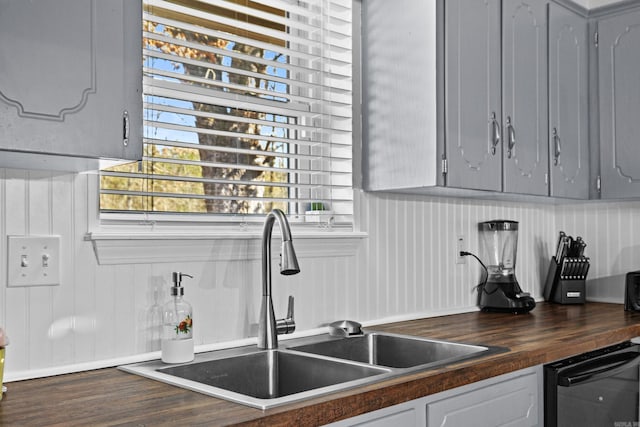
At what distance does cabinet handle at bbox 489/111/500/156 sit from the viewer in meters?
2.41

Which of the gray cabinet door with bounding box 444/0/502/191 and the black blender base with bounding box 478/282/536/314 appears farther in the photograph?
the black blender base with bounding box 478/282/536/314

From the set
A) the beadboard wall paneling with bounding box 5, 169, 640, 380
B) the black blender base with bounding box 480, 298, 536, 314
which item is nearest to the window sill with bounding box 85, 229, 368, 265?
the beadboard wall paneling with bounding box 5, 169, 640, 380

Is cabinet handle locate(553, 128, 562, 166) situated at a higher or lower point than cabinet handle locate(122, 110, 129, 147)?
higher

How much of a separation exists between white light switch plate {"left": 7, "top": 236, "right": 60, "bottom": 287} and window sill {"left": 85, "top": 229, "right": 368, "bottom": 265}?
0.10 m

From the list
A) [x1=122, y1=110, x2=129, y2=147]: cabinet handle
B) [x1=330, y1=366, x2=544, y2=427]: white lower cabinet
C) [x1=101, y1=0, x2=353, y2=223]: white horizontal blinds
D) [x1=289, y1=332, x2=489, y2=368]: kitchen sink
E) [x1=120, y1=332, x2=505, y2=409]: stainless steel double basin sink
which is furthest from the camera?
[x1=289, y1=332, x2=489, y2=368]: kitchen sink

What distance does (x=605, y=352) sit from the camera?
2203mm

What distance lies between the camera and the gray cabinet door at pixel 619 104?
2.94 metres

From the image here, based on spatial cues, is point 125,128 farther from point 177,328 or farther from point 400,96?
point 400,96

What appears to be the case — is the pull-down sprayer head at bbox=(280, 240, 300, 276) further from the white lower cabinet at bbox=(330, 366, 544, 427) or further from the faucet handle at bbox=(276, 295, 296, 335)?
the white lower cabinet at bbox=(330, 366, 544, 427)

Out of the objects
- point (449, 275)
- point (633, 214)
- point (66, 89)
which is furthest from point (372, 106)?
point (633, 214)

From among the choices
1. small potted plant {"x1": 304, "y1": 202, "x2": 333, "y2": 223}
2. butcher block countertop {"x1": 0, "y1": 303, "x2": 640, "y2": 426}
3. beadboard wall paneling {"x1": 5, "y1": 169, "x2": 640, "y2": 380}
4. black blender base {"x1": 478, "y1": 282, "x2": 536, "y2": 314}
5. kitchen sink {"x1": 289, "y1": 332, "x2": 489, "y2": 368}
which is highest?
small potted plant {"x1": 304, "y1": 202, "x2": 333, "y2": 223}

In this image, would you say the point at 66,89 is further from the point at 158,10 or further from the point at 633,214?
the point at 633,214

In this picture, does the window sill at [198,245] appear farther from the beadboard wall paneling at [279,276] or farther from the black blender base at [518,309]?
the black blender base at [518,309]

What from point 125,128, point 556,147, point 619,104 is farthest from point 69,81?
point 619,104
